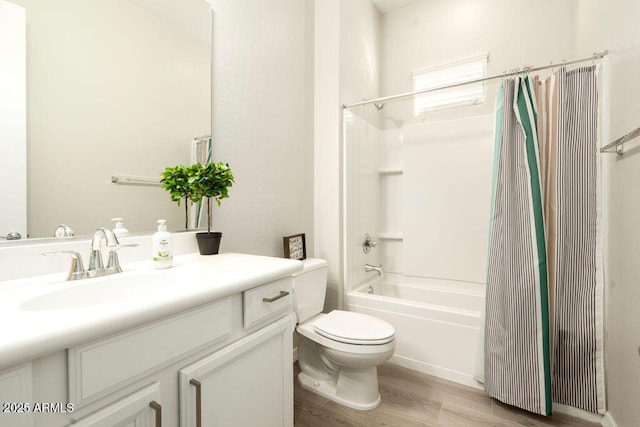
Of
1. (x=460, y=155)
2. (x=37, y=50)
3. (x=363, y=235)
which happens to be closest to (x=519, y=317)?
(x=363, y=235)

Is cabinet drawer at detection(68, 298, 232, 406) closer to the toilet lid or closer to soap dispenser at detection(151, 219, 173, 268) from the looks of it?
soap dispenser at detection(151, 219, 173, 268)

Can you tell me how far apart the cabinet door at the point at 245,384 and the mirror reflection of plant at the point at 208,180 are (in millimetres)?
631

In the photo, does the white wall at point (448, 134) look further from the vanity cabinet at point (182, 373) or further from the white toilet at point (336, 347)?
the vanity cabinet at point (182, 373)

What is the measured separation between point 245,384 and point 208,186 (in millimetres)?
791

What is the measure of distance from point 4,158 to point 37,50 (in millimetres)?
359

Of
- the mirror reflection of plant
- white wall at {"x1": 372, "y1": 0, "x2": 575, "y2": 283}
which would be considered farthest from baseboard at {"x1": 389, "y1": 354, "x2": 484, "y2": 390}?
the mirror reflection of plant

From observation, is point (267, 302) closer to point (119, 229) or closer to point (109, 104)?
point (119, 229)

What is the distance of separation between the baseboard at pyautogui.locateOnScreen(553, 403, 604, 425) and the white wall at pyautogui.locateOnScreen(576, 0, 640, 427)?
0.10 metres

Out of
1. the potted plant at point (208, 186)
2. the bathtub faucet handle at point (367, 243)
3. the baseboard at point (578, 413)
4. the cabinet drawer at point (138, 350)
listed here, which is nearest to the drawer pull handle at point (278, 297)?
the cabinet drawer at point (138, 350)

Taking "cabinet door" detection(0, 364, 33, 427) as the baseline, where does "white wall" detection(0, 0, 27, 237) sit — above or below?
above

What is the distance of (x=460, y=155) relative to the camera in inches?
95.9

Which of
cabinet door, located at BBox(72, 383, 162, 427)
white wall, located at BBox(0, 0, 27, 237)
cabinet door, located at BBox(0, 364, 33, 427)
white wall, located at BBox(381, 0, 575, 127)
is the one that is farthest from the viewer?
white wall, located at BBox(381, 0, 575, 127)

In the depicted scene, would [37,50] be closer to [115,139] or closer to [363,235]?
[115,139]

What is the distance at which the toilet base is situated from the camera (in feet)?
5.15
